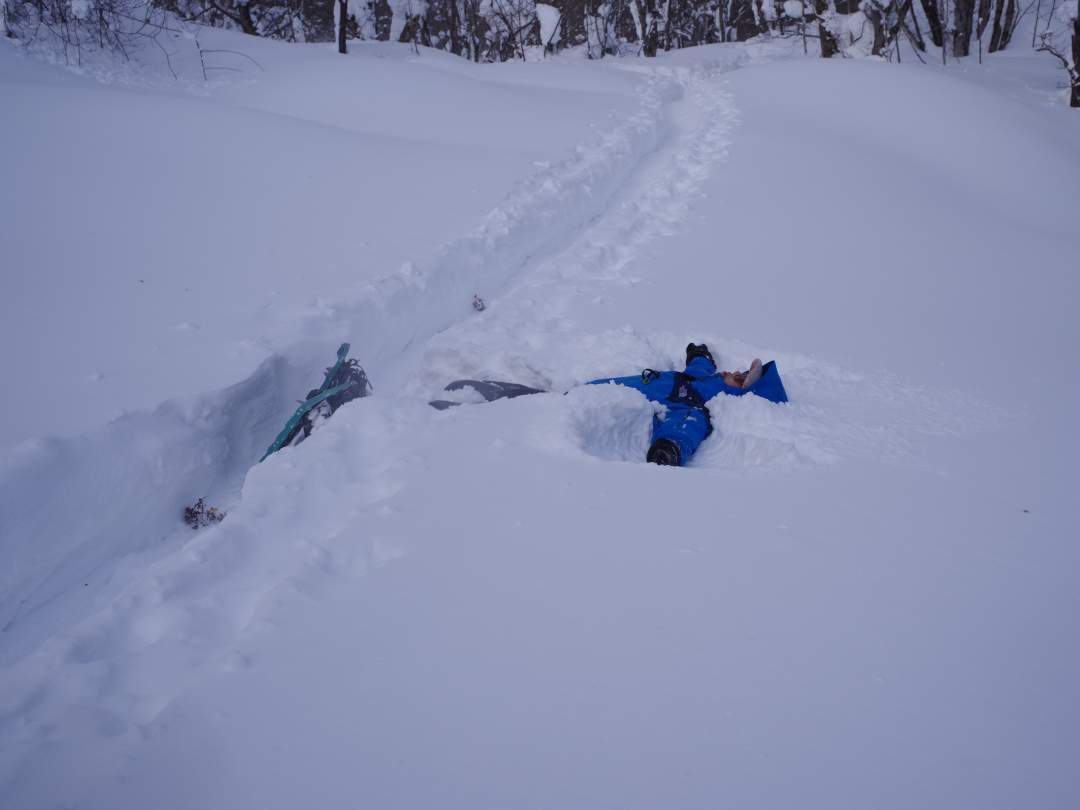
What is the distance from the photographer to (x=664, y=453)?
10.1ft

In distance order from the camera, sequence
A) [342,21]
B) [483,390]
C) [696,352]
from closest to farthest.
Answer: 1. [483,390]
2. [696,352]
3. [342,21]

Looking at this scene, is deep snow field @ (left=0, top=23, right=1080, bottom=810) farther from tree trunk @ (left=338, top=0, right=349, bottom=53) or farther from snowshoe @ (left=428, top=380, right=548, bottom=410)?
tree trunk @ (left=338, top=0, right=349, bottom=53)

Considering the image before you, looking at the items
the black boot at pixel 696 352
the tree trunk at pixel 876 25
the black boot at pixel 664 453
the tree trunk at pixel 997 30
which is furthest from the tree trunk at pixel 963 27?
the black boot at pixel 664 453

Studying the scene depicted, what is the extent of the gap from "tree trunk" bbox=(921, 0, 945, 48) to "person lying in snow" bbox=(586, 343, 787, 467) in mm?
16060

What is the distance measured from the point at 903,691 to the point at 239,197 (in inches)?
223

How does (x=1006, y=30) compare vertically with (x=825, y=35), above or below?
above

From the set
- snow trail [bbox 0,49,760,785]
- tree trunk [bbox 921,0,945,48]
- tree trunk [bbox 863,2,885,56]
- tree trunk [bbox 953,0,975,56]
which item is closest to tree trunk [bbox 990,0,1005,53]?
tree trunk [bbox 953,0,975,56]

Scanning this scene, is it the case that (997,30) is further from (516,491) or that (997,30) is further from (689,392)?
(516,491)

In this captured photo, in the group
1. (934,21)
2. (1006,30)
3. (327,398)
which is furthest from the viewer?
(1006,30)

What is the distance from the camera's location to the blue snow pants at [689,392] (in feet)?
10.7

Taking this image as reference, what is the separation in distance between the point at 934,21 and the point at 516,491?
18376 mm

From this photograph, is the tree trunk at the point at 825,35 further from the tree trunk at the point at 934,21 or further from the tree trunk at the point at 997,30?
the tree trunk at the point at 997,30

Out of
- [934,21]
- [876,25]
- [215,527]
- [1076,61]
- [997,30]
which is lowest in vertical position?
[215,527]

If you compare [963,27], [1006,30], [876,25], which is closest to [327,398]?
[876,25]
